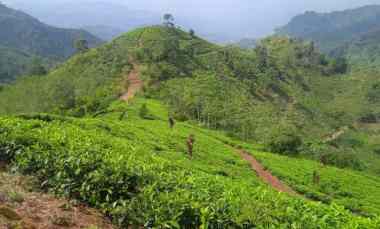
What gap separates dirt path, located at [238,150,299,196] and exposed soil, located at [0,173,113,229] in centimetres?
2337

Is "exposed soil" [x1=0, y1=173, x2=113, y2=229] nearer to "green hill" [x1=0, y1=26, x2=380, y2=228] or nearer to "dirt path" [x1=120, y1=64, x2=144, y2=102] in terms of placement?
"green hill" [x1=0, y1=26, x2=380, y2=228]

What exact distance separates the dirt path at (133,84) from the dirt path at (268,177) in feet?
123

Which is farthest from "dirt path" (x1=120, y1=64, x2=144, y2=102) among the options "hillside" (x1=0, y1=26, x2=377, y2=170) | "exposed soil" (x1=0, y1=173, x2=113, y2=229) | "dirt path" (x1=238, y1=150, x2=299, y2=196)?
"exposed soil" (x1=0, y1=173, x2=113, y2=229)

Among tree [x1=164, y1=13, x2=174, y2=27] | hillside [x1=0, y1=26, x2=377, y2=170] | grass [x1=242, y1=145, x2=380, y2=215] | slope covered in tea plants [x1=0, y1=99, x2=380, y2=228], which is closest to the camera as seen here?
slope covered in tea plants [x1=0, y1=99, x2=380, y2=228]

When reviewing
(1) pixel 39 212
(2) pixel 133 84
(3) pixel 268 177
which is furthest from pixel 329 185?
(2) pixel 133 84

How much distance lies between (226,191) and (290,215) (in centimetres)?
187

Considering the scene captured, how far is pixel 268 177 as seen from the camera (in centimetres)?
3756

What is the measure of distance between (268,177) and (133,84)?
5529cm

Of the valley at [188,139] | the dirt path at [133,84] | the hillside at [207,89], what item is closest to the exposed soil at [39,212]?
the valley at [188,139]

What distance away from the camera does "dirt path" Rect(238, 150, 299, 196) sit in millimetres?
34750

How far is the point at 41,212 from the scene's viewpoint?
416 inches

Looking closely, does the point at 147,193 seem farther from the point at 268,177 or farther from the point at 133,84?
the point at 133,84

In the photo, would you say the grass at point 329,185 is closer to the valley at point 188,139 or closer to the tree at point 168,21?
the valley at point 188,139

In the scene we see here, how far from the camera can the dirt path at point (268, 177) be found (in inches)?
1368
